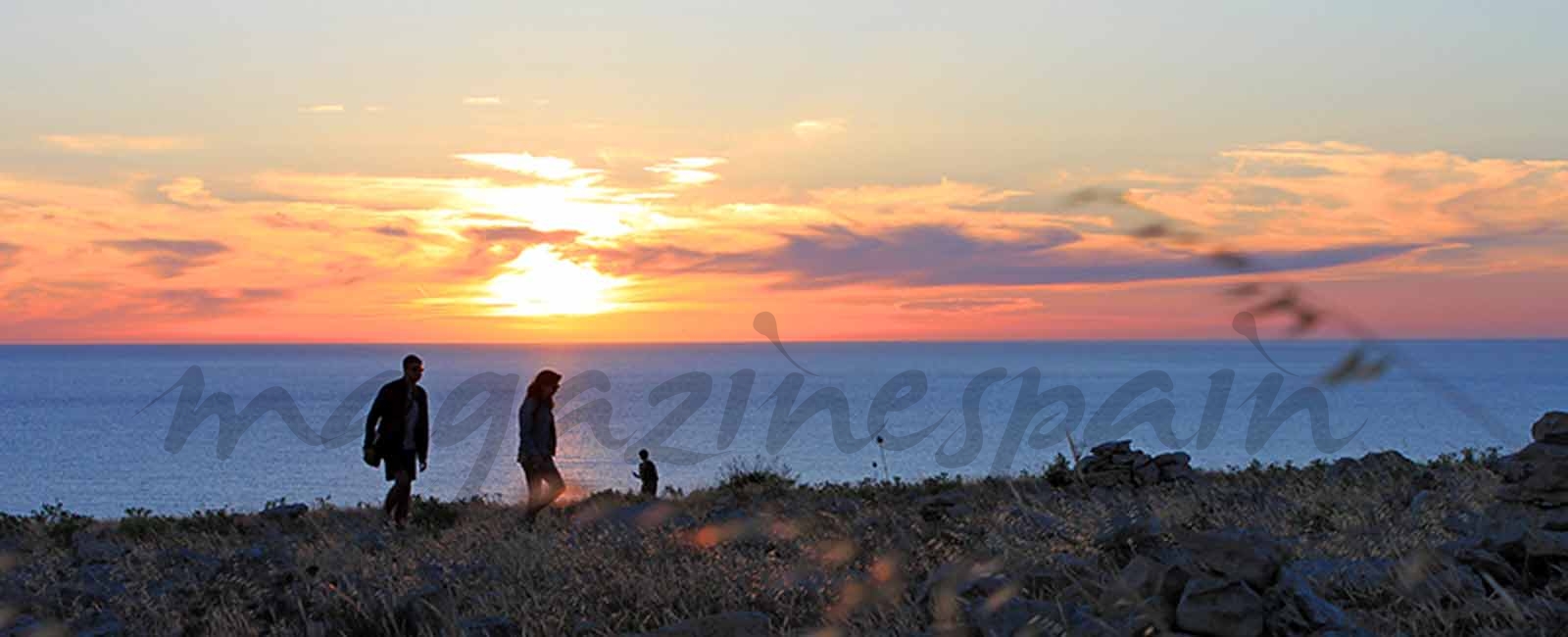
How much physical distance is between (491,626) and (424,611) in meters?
0.69

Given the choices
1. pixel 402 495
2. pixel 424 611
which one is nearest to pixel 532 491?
pixel 402 495

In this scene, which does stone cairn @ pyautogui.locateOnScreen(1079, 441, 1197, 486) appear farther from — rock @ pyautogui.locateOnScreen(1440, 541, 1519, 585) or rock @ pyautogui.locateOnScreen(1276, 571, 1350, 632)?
rock @ pyautogui.locateOnScreen(1276, 571, 1350, 632)

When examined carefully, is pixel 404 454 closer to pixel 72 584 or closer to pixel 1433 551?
pixel 72 584

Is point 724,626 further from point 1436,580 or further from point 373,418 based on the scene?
point 373,418

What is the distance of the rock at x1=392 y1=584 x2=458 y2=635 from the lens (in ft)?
19.9

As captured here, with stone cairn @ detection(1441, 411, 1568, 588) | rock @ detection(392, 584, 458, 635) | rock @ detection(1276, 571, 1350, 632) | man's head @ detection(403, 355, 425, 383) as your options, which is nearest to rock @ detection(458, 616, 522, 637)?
rock @ detection(392, 584, 458, 635)

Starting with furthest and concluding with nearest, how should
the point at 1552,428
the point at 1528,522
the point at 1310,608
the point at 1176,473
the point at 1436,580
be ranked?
1. the point at 1176,473
2. the point at 1552,428
3. the point at 1528,522
4. the point at 1436,580
5. the point at 1310,608

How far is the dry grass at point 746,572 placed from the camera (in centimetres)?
515

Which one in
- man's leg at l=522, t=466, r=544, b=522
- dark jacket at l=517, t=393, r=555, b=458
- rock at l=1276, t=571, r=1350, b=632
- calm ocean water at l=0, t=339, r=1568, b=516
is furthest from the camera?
calm ocean water at l=0, t=339, r=1568, b=516

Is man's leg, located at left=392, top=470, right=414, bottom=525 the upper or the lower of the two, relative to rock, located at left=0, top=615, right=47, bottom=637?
lower

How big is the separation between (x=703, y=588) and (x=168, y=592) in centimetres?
347

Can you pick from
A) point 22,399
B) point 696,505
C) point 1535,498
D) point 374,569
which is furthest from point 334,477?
point 22,399

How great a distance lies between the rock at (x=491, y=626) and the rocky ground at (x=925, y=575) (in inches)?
0.7

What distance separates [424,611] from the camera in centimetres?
621
